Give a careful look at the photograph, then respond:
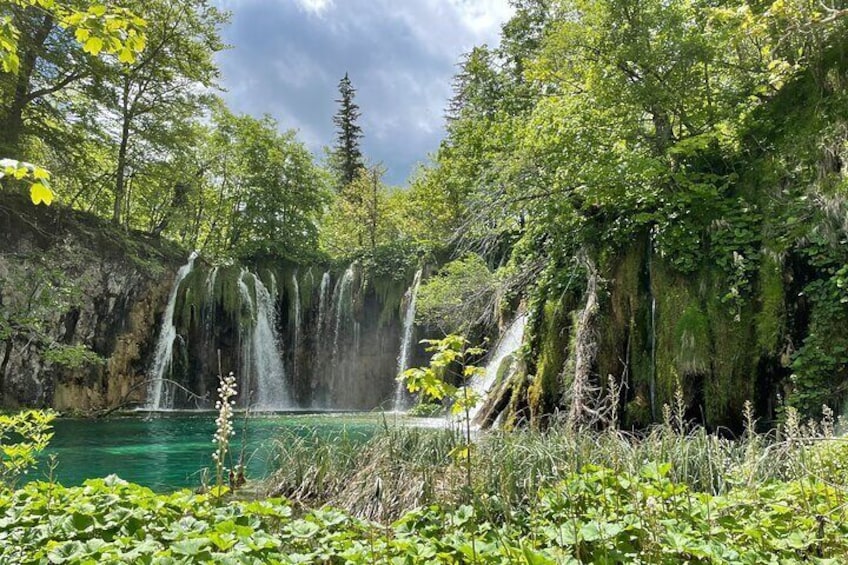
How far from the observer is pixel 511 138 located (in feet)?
36.5

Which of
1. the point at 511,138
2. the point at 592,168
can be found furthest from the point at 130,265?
the point at 592,168

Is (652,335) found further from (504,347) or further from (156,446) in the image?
(156,446)

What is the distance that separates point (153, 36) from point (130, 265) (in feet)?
27.1

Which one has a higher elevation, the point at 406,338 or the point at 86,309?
the point at 86,309

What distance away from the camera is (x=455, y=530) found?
109 inches

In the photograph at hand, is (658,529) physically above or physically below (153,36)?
below

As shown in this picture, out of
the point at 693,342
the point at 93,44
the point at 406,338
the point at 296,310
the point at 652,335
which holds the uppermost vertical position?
the point at 296,310

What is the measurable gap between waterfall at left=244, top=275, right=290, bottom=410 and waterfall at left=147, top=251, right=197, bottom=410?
→ 2.91m

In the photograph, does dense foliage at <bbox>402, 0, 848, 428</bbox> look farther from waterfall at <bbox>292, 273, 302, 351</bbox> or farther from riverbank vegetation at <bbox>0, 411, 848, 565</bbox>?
waterfall at <bbox>292, 273, 302, 351</bbox>

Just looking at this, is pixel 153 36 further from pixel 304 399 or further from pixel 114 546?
pixel 114 546

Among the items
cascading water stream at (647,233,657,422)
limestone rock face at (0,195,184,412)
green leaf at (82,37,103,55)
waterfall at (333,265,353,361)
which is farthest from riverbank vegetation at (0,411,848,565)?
waterfall at (333,265,353,361)

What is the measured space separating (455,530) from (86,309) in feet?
67.1

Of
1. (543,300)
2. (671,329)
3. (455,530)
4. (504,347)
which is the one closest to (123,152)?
(504,347)

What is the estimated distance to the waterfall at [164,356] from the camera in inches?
794
